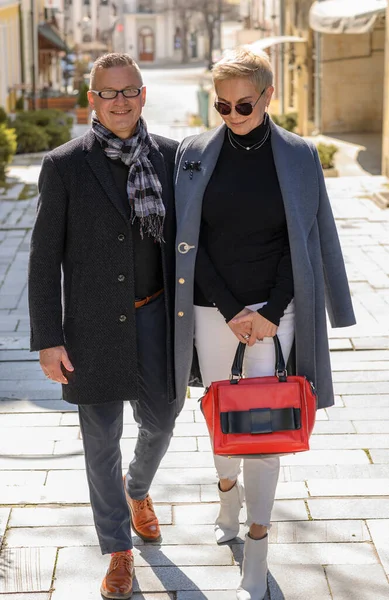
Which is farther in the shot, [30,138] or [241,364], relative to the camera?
[30,138]

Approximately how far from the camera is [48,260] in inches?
124

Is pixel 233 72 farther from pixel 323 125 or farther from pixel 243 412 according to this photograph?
pixel 323 125

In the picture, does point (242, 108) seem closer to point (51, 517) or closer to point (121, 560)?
point (121, 560)

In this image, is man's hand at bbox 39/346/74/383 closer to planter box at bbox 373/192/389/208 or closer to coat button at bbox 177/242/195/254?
coat button at bbox 177/242/195/254

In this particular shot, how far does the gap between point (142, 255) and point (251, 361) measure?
1.57ft

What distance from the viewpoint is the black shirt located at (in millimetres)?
3184

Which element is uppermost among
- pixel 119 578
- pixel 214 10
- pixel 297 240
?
pixel 214 10

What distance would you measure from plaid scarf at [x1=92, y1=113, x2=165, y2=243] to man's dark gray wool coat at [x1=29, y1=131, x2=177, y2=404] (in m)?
0.05

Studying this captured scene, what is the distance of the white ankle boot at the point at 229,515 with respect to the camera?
358cm

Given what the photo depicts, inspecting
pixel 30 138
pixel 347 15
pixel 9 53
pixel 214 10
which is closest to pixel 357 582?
pixel 347 15

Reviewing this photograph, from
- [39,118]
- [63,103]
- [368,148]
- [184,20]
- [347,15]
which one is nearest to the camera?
[347,15]

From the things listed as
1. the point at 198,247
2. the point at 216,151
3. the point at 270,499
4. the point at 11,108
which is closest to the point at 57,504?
the point at 270,499

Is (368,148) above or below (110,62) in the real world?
below

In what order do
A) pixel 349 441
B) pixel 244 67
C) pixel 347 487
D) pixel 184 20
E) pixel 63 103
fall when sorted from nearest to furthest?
pixel 244 67 → pixel 347 487 → pixel 349 441 → pixel 63 103 → pixel 184 20
